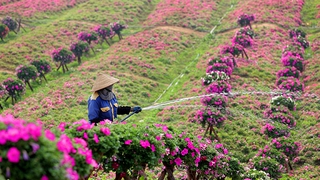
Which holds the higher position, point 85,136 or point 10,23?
point 85,136

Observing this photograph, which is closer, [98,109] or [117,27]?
[98,109]

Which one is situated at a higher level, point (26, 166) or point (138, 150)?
point (26, 166)

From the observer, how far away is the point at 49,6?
2055 inches

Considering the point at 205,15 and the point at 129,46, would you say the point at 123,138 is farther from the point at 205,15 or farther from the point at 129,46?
the point at 205,15

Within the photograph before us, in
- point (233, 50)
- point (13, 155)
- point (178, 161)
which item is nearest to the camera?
point (13, 155)

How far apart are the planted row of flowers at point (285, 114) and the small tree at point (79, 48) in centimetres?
1778

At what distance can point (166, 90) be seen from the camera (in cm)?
2906

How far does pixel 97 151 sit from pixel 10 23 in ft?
130

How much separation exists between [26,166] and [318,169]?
13560 mm

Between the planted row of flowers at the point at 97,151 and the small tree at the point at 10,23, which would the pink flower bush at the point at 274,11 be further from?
the planted row of flowers at the point at 97,151

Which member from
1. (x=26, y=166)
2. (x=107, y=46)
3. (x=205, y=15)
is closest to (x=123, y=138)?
(x=26, y=166)

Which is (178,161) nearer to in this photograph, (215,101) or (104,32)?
(215,101)

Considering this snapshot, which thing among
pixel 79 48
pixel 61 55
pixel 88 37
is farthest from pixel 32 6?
pixel 61 55

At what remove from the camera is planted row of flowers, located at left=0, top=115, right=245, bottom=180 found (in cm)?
430
